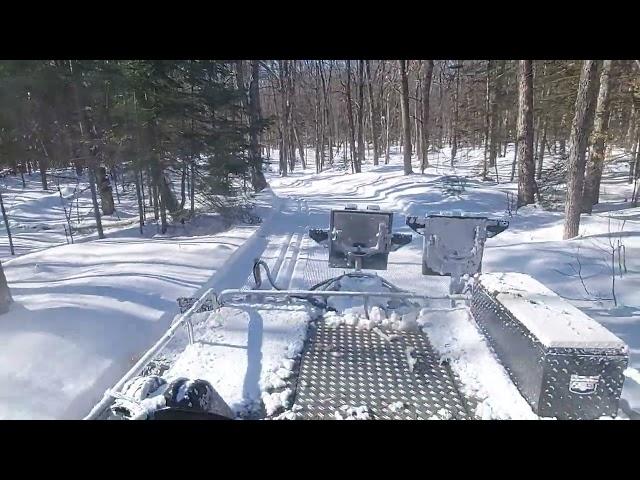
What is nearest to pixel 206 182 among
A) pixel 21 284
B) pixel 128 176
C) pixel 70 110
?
pixel 128 176

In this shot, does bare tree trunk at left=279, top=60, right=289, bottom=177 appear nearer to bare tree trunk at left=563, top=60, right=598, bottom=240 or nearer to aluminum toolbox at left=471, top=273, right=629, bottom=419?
bare tree trunk at left=563, top=60, right=598, bottom=240

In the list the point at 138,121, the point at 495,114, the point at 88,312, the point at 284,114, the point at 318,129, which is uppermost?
the point at 284,114

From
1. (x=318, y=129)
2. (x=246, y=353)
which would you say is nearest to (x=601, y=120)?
(x=246, y=353)

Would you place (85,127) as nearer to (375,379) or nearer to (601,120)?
(375,379)

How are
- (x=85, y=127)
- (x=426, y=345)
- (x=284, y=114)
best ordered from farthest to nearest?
1. (x=284, y=114)
2. (x=85, y=127)
3. (x=426, y=345)

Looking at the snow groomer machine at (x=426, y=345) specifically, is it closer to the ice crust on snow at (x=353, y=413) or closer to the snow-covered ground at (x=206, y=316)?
the ice crust on snow at (x=353, y=413)

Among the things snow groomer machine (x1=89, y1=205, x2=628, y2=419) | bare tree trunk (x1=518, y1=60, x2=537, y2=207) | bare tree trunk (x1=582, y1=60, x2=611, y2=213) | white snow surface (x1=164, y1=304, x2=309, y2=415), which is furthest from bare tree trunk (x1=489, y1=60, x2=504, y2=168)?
white snow surface (x1=164, y1=304, x2=309, y2=415)
